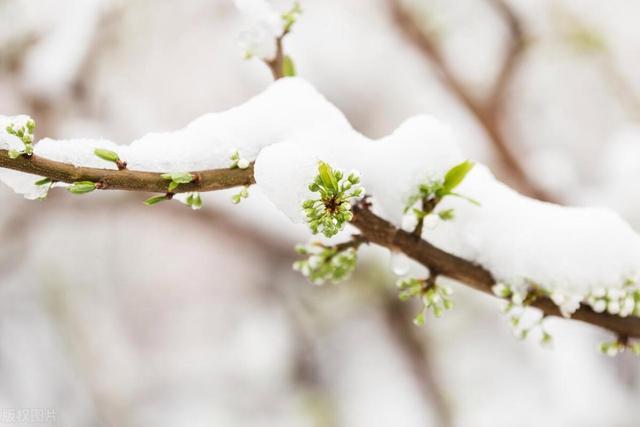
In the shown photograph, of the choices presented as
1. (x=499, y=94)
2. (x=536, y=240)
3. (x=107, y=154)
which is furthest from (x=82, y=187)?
(x=499, y=94)

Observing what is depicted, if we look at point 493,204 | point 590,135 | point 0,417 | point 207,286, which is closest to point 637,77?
point 590,135

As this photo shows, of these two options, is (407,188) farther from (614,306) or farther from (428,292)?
(614,306)

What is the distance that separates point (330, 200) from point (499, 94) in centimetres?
229

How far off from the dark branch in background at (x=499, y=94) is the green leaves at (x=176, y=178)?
2194 mm

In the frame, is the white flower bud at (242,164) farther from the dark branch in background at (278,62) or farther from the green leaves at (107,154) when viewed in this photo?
the dark branch in background at (278,62)

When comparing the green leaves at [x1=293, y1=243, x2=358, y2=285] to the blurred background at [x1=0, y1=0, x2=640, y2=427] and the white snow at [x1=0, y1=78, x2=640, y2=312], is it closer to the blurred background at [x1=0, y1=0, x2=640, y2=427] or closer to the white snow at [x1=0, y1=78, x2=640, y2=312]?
the white snow at [x1=0, y1=78, x2=640, y2=312]

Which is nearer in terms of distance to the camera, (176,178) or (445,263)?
Result: (176,178)

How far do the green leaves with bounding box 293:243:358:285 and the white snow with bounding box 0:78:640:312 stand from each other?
99 millimetres

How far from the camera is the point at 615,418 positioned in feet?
11.5

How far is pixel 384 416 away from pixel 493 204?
12.2 feet

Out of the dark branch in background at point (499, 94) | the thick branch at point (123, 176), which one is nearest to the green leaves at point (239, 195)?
the thick branch at point (123, 176)

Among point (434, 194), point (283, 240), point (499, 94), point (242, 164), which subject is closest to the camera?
point (242, 164)

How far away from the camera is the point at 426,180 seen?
83 cm

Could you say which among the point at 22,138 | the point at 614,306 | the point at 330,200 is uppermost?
the point at 22,138
